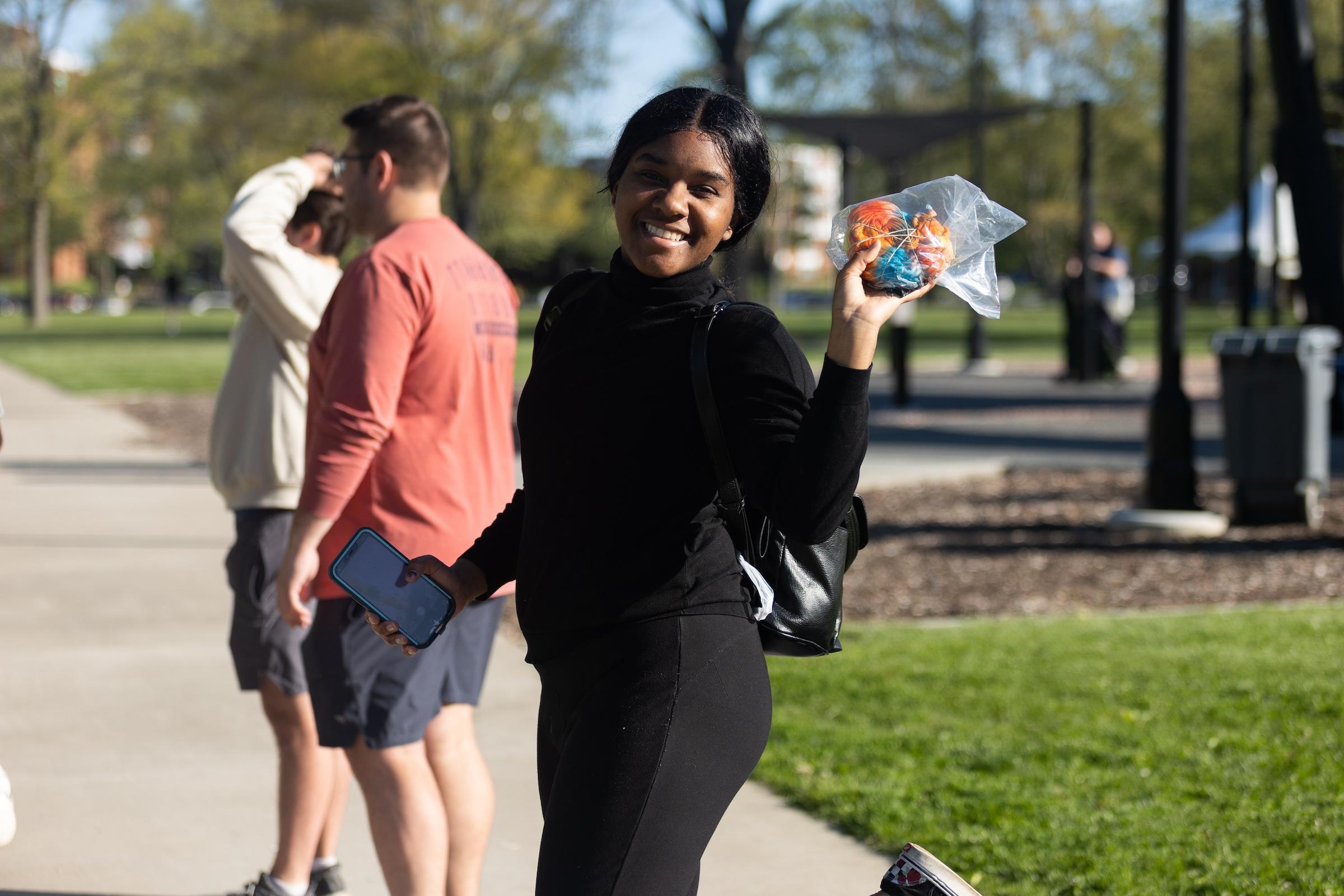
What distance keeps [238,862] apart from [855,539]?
2.58m

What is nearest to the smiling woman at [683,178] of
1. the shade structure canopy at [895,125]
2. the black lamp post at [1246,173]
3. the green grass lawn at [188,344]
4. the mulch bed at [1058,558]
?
the mulch bed at [1058,558]

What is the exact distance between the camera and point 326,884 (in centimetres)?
400

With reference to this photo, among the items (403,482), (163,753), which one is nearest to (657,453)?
(403,482)

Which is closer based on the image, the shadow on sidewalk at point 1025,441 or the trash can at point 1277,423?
the trash can at point 1277,423

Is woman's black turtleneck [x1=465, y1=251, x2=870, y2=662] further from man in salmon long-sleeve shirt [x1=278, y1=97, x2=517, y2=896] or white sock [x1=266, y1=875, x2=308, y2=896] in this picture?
white sock [x1=266, y1=875, x2=308, y2=896]

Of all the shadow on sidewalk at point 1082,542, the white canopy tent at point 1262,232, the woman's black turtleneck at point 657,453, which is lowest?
the shadow on sidewalk at point 1082,542

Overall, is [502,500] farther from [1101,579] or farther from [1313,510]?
[1313,510]

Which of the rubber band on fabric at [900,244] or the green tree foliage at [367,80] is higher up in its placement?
the green tree foliage at [367,80]

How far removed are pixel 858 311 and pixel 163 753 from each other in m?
3.93

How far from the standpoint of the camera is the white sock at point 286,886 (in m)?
3.80

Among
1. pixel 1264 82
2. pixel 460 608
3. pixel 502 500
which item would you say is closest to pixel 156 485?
pixel 502 500

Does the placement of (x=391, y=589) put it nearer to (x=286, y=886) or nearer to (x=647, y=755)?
(x=647, y=755)

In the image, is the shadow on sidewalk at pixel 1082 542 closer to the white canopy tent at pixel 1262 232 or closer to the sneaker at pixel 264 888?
the white canopy tent at pixel 1262 232

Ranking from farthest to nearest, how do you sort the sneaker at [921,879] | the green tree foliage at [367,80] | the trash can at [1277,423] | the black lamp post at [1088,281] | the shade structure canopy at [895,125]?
the green tree foliage at [367,80]
the black lamp post at [1088,281]
the shade structure canopy at [895,125]
the trash can at [1277,423]
the sneaker at [921,879]
